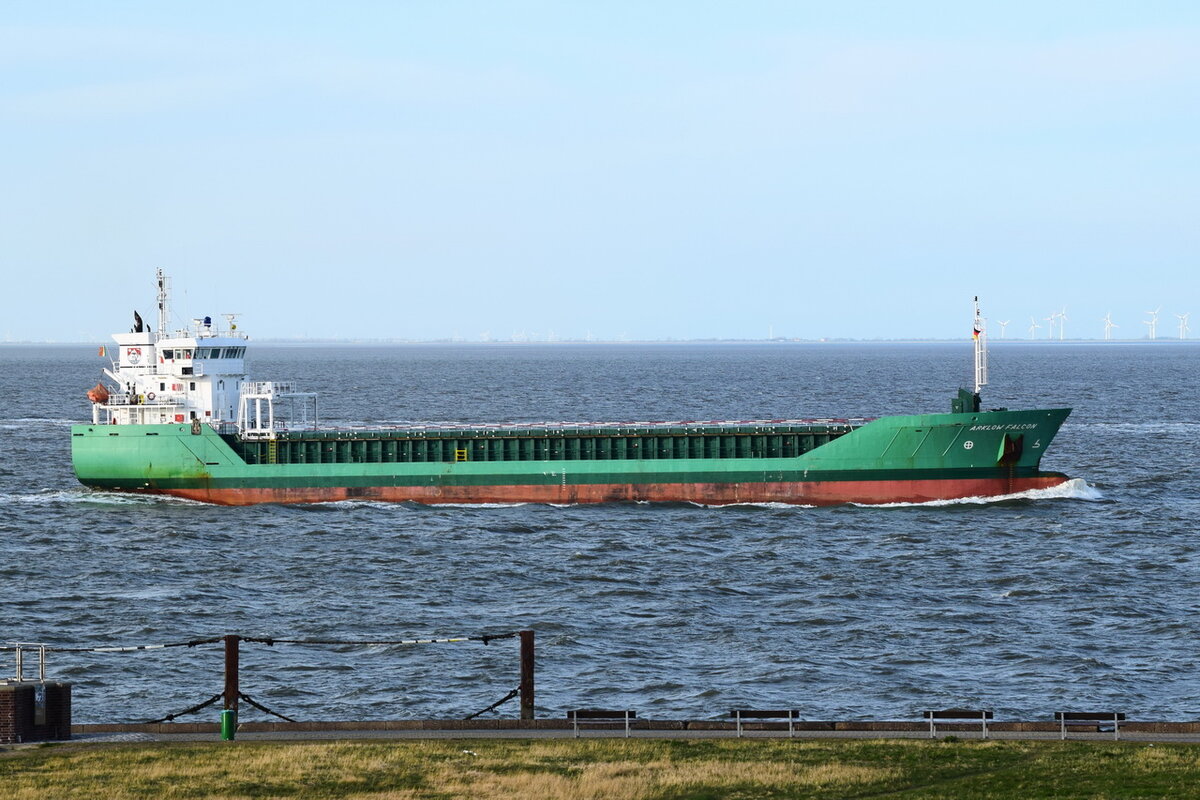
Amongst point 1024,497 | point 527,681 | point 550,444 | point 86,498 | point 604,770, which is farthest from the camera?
point 86,498

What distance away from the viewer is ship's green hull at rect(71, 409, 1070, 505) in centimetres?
6850

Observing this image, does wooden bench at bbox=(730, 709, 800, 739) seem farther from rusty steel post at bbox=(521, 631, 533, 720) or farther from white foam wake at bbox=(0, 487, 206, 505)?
white foam wake at bbox=(0, 487, 206, 505)

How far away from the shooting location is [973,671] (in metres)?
39.4

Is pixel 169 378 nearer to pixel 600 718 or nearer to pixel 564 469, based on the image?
pixel 564 469

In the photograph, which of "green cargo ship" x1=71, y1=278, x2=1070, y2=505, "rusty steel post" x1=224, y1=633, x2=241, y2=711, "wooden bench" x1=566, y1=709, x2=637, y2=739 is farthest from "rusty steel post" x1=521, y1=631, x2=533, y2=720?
"green cargo ship" x1=71, y1=278, x2=1070, y2=505

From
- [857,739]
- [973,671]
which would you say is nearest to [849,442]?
[973,671]

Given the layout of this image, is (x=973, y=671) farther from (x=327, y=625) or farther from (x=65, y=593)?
(x=65, y=593)

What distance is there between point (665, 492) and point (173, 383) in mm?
24603

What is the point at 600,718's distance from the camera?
3100 cm

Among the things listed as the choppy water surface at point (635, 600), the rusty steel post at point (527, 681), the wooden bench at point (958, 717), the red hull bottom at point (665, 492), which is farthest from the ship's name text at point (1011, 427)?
the rusty steel post at point (527, 681)

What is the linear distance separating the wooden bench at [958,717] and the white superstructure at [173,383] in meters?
46.9

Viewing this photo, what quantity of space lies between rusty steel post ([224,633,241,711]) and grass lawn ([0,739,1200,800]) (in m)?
1.95

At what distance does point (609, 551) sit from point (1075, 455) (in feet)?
155

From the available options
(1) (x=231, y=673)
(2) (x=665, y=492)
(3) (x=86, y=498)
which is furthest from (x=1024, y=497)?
(1) (x=231, y=673)
